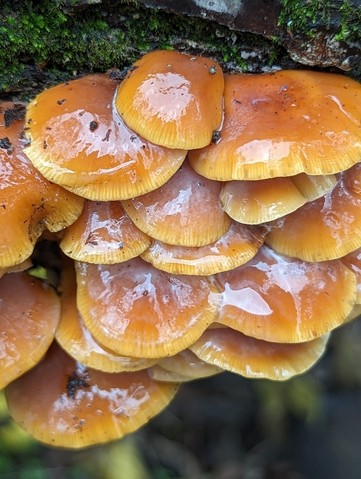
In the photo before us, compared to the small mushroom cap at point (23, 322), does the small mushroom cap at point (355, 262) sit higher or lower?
higher

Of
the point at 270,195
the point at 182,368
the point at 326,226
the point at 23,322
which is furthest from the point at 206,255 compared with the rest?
the point at 23,322

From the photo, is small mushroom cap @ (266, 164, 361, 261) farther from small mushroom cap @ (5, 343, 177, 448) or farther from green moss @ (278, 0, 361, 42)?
small mushroom cap @ (5, 343, 177, 448)

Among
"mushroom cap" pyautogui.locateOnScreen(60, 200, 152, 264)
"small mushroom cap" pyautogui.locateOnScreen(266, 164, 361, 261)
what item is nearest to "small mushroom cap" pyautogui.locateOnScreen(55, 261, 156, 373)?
"mushroom cap" pyautogui.locateOnScreen(60, 200, 152, 264)

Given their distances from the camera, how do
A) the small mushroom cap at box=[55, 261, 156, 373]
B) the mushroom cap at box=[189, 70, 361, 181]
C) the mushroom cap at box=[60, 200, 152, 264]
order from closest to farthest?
the mushroom cap at box=[189, 70, 361, 181] → the mushroom cap at box=[60, 200, 152, 264] → the small mushroom cap at box=[55, 261, 156, 373]

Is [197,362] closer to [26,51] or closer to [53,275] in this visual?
[53,275]

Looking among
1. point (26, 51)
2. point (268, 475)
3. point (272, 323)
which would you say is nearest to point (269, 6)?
point (26, 51)

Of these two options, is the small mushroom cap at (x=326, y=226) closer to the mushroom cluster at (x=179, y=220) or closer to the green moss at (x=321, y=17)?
the mushroom cluster at (x=179, y=220)

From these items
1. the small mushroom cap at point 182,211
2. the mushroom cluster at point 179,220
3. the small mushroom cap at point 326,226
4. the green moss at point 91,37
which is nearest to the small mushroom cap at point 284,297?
the mushroom cluster at point 179,220
